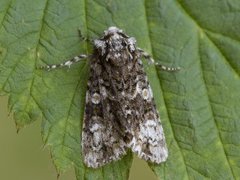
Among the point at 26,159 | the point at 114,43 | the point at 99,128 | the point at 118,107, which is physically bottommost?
the point at 26,159

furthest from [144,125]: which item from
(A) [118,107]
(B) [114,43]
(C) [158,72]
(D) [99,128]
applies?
(B) [114,43]

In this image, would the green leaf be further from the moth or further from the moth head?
the moth

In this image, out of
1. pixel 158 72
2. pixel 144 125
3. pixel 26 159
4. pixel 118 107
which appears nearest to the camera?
pixel 158 72

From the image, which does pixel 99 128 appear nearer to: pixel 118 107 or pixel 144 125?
pixel 118 107

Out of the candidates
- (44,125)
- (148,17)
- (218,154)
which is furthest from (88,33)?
(218,154)

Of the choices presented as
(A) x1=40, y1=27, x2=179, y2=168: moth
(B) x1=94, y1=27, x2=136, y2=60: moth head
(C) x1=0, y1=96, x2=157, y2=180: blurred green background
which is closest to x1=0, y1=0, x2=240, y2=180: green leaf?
(B) x1=94, y1=27, x2=136, y2=60: moth head

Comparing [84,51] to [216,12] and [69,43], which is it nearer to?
[69,43]

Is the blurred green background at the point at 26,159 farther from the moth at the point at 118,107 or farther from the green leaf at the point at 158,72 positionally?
the green leaf at the point at 158,72
